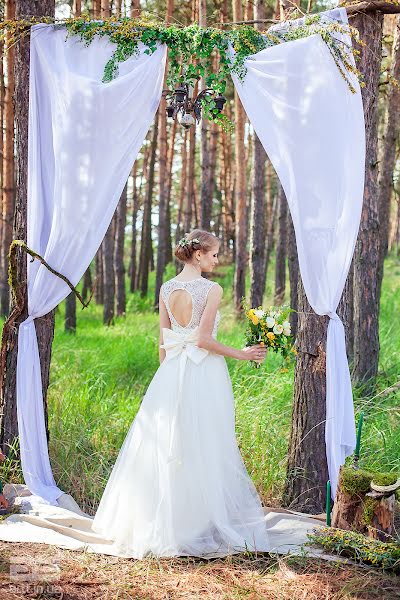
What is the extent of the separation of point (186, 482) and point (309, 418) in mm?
1121

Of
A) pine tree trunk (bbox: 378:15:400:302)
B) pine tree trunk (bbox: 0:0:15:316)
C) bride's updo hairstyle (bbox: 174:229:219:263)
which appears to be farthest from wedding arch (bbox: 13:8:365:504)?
pine tree trunk (bbox: 0:0:15:316)

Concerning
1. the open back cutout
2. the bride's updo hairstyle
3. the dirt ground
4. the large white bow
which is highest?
the bride's updo hairstyle

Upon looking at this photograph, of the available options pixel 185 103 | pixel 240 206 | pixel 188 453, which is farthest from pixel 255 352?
pixel 240 206

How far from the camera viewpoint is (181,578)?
13.3ft

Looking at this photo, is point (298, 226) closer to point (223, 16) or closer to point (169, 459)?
point (169, 459)

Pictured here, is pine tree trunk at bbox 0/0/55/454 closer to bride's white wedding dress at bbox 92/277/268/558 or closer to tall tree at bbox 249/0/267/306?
bride's white wedding dress at bbox 92/277/268/558

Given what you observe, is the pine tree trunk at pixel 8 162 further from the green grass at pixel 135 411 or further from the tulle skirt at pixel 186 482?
the tulle skirt at pixel 186 482

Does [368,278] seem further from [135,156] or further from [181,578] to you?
[181,578]

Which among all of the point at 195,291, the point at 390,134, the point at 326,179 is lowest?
the point at 195,291

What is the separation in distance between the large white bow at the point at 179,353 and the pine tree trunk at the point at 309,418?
A: 2.79 ft

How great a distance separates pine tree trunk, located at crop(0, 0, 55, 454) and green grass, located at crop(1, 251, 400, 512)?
49 centimetres

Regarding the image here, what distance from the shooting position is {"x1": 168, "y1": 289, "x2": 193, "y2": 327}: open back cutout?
183 inches

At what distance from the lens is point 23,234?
555cm

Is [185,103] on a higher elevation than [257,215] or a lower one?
higher
